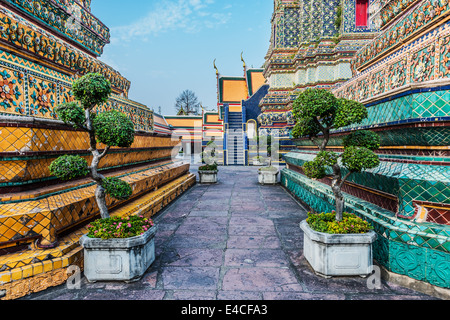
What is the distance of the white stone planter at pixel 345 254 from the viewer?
277cm

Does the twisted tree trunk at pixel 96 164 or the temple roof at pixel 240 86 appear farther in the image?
the temple roof at pixel 240 86

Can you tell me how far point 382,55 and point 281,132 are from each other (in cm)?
853

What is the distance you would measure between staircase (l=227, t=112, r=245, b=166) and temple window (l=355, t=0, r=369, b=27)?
11.6 m

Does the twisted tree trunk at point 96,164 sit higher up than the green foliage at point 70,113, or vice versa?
the green foliage at point 70,113

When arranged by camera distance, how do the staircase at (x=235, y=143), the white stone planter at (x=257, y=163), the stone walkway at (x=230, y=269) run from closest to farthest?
1. the stone walkway at (x=230, y=269)
2. the white stone planter at (x=257, y=163)
3. the staircase at (x=235, y=143)

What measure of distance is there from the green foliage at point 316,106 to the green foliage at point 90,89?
2.29 meters

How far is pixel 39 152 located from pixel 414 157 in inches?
169

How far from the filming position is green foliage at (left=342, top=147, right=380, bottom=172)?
2.83 m

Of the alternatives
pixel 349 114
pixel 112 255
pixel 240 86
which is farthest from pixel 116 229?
pixel 240 86

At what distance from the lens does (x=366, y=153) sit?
285cm

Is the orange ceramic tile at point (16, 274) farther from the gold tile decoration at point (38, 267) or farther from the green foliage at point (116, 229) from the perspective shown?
the green foliage at point (116, 229)

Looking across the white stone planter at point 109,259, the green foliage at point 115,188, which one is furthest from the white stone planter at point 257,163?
the white stone planter at point 109,259

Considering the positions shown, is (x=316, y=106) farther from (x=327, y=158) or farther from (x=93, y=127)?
(x=93, y=127)

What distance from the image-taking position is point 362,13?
10.1m
